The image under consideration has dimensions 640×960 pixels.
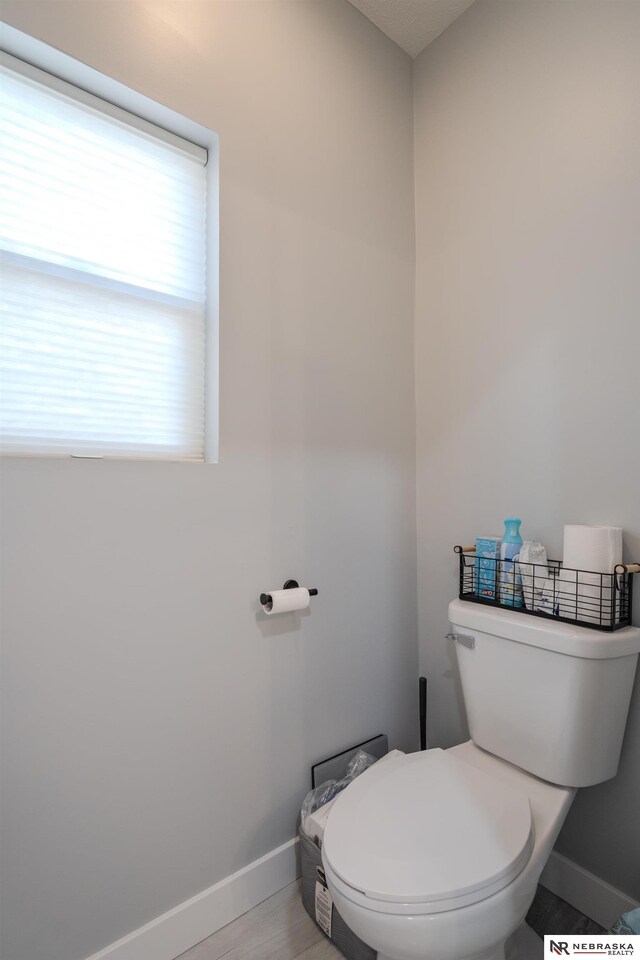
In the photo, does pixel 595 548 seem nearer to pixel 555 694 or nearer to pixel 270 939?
pixel 555 694

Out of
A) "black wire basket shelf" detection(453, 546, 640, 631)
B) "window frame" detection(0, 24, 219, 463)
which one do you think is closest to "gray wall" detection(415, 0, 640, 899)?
"black wire basket shelf" detection(453, 546, 640, 631)

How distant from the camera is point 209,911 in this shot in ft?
4.11

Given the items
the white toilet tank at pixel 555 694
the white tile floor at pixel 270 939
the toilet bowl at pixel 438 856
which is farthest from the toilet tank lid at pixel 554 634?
the white tile floor at pixel 270 939

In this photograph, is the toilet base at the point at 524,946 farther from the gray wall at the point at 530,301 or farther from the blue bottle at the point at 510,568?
the blue bottle at the point at 510,568

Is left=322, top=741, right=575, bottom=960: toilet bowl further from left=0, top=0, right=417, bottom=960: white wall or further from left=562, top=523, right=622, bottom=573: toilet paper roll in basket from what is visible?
left=562, top=523, right=622, bottom=573: toilet paper roll in basket

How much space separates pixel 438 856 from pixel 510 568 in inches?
29.0

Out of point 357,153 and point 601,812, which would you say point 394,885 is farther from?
point 357,153

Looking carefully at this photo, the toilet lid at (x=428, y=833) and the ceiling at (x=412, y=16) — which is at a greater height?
the ceiling at (x=412, y=16)

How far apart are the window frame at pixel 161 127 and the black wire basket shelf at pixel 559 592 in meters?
0.88

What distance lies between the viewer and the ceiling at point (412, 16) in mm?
1647

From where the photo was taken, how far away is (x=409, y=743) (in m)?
1.81

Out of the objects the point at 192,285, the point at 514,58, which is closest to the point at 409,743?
the point at 192,285

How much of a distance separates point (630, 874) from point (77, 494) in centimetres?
167

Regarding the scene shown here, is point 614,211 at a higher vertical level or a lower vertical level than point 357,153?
lower
